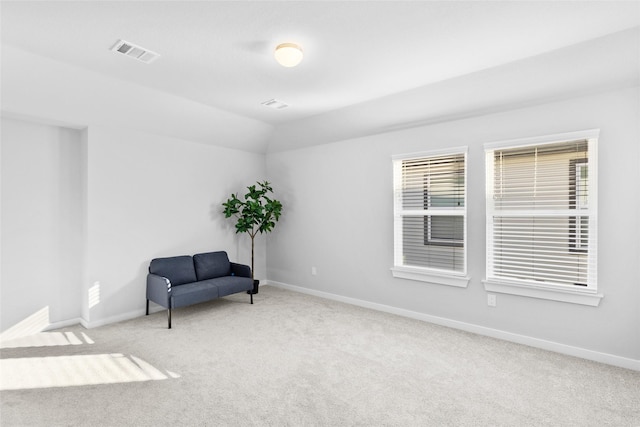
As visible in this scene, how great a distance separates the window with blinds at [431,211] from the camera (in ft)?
12.9

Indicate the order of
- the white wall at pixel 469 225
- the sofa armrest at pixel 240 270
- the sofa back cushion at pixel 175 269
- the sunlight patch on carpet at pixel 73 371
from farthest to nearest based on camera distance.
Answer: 1. the sofa armrest at pixel 240 270
2. the sofa back cushion at pixel 175 269
3. the white wall at pixel 469 225
4. the sunlight patch on carpet at pixel 73 371

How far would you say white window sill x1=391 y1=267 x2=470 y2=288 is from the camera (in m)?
3.83

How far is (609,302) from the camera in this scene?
9.77ft

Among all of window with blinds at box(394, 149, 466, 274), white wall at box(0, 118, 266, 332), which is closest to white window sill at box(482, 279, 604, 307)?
window with blinds at box(394, 149, 466, 274)

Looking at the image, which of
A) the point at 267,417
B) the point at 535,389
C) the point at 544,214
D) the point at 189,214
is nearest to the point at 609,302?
the point at 544,214

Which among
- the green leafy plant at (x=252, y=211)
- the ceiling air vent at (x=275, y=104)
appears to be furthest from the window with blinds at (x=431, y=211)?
the green leafy plant at (x=252, y=211)

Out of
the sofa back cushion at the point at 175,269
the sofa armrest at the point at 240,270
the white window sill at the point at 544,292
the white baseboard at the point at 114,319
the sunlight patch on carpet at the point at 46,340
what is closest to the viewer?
the white window sill at the point at 544,292

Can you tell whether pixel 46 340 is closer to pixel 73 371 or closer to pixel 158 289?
pixel 73 371

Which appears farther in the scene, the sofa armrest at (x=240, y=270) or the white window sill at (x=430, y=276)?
the sofa armrest at (x=240, y=270)

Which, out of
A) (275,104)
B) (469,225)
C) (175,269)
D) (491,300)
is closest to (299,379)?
(491,300)

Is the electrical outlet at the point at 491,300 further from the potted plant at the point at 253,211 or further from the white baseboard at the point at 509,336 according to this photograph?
the potted plant at the point at 253,211

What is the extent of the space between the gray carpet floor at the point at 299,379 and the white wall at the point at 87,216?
47 centimetres

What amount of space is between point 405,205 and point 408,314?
56.5 inches

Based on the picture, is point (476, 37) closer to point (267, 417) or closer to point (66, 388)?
point (267, 417)
